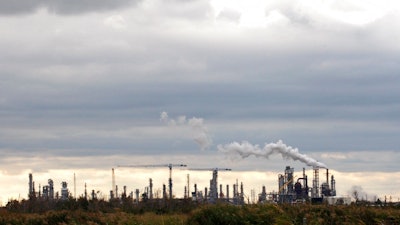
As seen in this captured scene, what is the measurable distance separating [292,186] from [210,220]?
13115cm

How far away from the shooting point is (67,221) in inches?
2643

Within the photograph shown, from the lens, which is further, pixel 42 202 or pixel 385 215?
pixel 42 202

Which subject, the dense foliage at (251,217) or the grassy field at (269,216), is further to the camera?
the dense foliage at (251,217)

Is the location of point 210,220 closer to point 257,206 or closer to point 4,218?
point 257,206

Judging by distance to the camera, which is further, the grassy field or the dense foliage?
the dense foliage

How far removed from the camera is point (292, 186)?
187 meters

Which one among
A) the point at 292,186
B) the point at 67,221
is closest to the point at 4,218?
the point at 67,221

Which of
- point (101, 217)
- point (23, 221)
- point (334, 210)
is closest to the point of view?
point (334, 210)

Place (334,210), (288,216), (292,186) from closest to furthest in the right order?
(288,216)
(334,210)
(292,186)

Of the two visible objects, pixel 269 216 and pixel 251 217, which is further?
pixel 251 217

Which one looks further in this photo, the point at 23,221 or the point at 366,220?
the point at 23,221

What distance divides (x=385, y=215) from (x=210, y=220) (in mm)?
11165

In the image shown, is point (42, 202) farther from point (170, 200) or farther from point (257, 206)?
point (257, 206)

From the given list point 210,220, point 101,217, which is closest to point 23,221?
point 101,217
